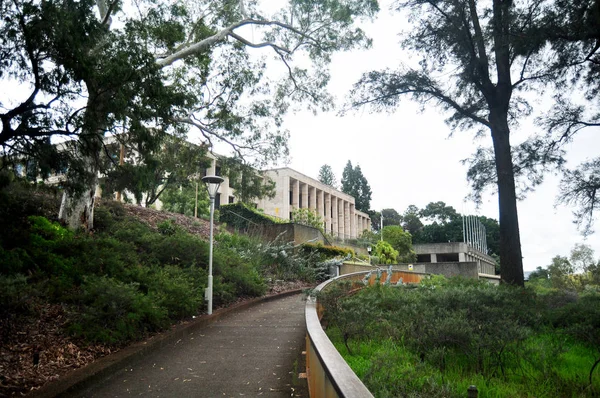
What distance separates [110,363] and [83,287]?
234 cm

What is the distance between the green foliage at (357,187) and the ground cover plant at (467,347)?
254 feet

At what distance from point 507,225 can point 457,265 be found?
883 inches

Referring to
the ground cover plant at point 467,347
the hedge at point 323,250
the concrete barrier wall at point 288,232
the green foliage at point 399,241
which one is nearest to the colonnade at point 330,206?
the green foliage at point 399,241

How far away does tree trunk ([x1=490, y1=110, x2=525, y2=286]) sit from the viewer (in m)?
13.0

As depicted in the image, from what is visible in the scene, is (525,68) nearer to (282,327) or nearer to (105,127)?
(282,327)

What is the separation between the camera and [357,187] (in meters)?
86.6

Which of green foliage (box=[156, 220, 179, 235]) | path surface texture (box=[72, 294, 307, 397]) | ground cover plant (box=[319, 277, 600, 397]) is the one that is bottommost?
path surface texture (box=[72, 294, 307, 397])

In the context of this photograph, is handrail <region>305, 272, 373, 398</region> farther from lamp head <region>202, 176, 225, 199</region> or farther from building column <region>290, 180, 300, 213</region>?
building column <region>290, 180, 300, 213</region>

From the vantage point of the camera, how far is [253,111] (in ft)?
62.4

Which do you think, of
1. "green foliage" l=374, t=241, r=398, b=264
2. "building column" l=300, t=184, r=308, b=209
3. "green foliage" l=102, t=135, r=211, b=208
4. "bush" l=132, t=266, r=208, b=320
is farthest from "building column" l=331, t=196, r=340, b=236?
"bush" l=132, t=266, r=208, b=320

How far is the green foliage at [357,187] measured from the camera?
283 ft

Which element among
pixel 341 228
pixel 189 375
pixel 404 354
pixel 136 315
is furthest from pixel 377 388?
pixel 341 228

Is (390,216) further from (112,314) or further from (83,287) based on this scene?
(112,314)

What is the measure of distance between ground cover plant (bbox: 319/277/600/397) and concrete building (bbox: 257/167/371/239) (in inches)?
1610
